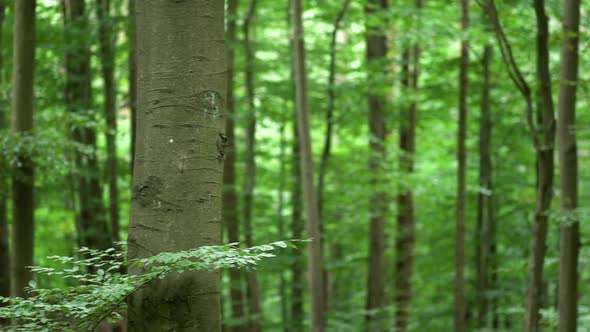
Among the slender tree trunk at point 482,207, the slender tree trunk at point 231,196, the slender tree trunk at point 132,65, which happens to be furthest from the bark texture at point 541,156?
the slender tree trunk at point 231,196

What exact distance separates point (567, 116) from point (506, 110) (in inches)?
264

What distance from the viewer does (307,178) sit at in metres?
11.2

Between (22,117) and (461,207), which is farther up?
(22,117)

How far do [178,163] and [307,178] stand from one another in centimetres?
714

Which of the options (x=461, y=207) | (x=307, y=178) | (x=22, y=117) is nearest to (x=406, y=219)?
(x=461, y=207)

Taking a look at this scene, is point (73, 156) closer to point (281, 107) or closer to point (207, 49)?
point (281, 107)

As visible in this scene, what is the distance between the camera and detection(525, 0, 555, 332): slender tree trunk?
8.49 meters

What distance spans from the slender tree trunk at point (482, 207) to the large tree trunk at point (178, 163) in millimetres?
10617

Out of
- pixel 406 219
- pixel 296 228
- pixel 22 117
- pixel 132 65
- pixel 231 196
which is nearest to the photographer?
pixel 22 117

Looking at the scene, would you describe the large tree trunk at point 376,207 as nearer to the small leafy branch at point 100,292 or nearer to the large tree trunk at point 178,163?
the large tree trunk at point 178,163

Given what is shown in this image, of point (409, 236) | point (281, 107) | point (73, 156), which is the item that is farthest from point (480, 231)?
point (73, 156)

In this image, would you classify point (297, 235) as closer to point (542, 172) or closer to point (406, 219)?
point (406, 219)

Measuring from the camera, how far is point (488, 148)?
50.4 feet

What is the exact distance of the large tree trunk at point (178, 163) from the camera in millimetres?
4043
